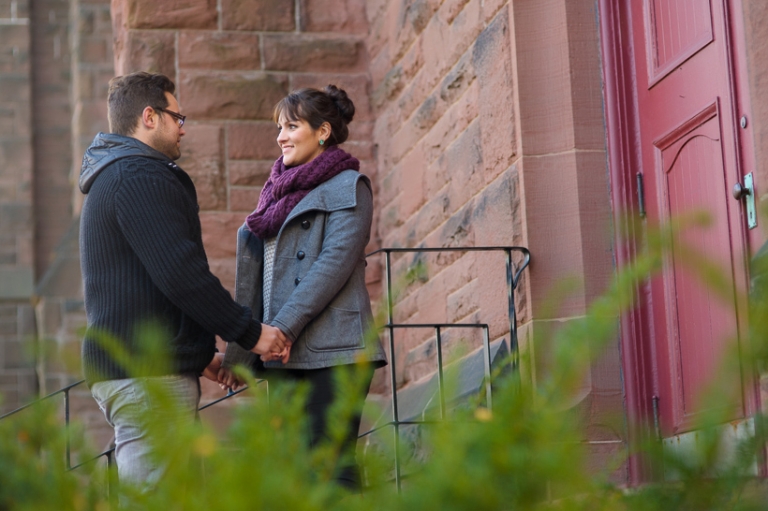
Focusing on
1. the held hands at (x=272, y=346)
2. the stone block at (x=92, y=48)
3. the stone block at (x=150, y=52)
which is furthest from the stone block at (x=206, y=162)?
the stone block at (x=92, y=48)

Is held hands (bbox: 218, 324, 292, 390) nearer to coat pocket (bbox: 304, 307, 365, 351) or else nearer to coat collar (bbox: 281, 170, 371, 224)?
coat pocket (bbox: 304, 307, 365, 351)

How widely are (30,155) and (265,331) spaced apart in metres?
11.5

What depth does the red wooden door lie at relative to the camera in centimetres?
372

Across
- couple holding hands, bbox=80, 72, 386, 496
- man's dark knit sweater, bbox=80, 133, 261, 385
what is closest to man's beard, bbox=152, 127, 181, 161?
couple holding hands, bbox=80, 72, 386, 496

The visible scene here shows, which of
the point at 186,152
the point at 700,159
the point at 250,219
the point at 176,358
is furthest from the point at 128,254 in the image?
the point at 186,152

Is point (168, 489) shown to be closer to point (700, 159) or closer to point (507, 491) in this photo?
point (507, 491)

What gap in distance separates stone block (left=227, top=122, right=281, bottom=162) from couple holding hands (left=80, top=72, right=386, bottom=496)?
2637 mm

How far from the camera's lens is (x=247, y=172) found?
21.0 ft

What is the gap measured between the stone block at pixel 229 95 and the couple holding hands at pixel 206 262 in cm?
271

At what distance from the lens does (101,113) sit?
11.0 m

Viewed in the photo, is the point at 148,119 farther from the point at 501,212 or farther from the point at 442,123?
the point at 442,123

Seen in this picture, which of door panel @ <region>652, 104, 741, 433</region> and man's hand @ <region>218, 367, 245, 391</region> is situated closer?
man's hand @ <region>218, 367, 245, 391</region>

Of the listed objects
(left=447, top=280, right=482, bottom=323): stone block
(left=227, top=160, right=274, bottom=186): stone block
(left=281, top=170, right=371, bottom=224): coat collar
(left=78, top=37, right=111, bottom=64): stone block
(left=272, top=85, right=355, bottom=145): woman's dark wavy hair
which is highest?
(left=78, top=37, right=111, bottom=64): stone block

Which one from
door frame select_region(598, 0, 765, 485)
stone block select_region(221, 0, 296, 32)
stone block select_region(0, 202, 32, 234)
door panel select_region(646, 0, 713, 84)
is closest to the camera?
door panel select_region(646, 0, 713, 84)
